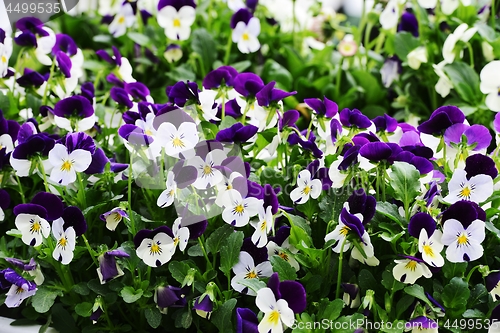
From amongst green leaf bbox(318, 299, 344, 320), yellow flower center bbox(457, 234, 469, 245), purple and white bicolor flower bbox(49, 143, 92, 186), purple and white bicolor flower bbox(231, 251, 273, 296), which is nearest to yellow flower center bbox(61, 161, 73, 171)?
purple and white bicolor flower bbox(49, 143, 92, 186)

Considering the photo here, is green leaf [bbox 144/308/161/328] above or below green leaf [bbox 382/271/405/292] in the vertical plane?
below

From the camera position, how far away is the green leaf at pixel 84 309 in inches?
28.5

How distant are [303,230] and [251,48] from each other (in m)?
0.57

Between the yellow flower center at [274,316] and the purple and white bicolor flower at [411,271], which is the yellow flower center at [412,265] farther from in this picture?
the yellow flower center at [274,316]

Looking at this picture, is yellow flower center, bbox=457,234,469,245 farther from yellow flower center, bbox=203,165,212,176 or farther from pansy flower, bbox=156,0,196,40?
pansy flower, bbox=156,0,196,40

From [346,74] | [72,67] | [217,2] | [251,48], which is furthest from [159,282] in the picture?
[217,2]

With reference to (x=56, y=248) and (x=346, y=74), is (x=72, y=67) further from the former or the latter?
(x=346, y=74)

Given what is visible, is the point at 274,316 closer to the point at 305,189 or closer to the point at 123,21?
the point at 305,189

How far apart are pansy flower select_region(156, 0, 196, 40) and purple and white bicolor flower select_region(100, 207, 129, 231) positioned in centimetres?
59

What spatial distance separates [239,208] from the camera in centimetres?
69

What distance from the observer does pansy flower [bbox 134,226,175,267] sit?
692 millimetres

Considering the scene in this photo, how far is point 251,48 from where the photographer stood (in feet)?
3.90

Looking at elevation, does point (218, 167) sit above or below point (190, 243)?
above

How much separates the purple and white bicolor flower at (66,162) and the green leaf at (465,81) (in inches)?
27.3
